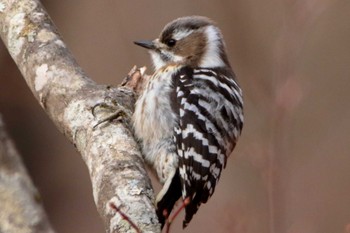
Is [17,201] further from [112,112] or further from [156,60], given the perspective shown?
[156,60]

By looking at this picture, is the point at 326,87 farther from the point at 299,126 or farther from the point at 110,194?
the point at 110,194

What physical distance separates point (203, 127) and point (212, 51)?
0.63 meters

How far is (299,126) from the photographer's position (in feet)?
20.7

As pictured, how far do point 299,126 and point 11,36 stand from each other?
2.63m

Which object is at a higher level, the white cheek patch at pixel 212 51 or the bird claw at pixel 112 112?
the bird claw at pixel 112 112

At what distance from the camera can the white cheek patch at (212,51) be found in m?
4.48

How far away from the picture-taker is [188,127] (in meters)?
4.03

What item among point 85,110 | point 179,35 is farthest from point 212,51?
point 85,110

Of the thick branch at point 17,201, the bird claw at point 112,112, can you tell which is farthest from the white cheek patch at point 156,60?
the thick branch at point 17,201

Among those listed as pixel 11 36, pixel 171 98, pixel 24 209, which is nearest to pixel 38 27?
pixel 11 36

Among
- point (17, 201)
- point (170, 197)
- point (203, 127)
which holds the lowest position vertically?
point (170, 197)

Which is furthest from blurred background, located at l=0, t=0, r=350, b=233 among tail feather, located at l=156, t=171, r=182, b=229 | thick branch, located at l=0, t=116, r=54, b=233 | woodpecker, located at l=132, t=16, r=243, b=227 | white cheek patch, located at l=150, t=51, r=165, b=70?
thick branch, located at l=0, t=116, r=54, b=233

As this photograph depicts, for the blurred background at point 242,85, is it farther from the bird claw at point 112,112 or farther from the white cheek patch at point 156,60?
the bird claw at point 112,112

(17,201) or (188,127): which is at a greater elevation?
(17,201)
